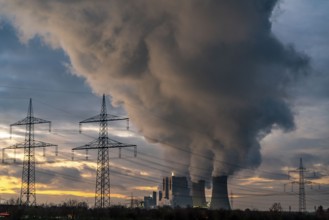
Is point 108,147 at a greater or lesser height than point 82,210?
greater

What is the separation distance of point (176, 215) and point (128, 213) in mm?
7021

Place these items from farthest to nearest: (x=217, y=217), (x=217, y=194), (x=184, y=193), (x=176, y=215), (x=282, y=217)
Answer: (x=184, y=193) < (x=217, y=194) < (x=282, y=217) < (x=217, y=217) < (x=176, y=215)

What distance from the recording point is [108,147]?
6069 cm

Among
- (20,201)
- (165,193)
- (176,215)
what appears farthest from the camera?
(165,193)

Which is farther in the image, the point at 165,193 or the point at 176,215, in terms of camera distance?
the point at 165,193

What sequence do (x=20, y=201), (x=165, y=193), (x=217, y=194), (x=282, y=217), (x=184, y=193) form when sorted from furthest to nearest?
(x=165, y=193)
(x=184, y=193)
(x=217, y=194)
(x=282, y=217)
(x=20, y=201)

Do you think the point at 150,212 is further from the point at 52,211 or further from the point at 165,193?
the point at 165,193

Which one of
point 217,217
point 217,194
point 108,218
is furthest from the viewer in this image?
point 217,194

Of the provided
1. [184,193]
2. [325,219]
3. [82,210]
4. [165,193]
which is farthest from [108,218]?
[165,193]

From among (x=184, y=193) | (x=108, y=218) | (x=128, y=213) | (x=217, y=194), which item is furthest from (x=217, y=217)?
(x=184, y=193)

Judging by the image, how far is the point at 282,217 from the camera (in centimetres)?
8112

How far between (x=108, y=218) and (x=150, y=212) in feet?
37.0

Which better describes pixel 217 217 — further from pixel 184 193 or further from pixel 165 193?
pixel 165 193

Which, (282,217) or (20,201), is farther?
(282,217)
